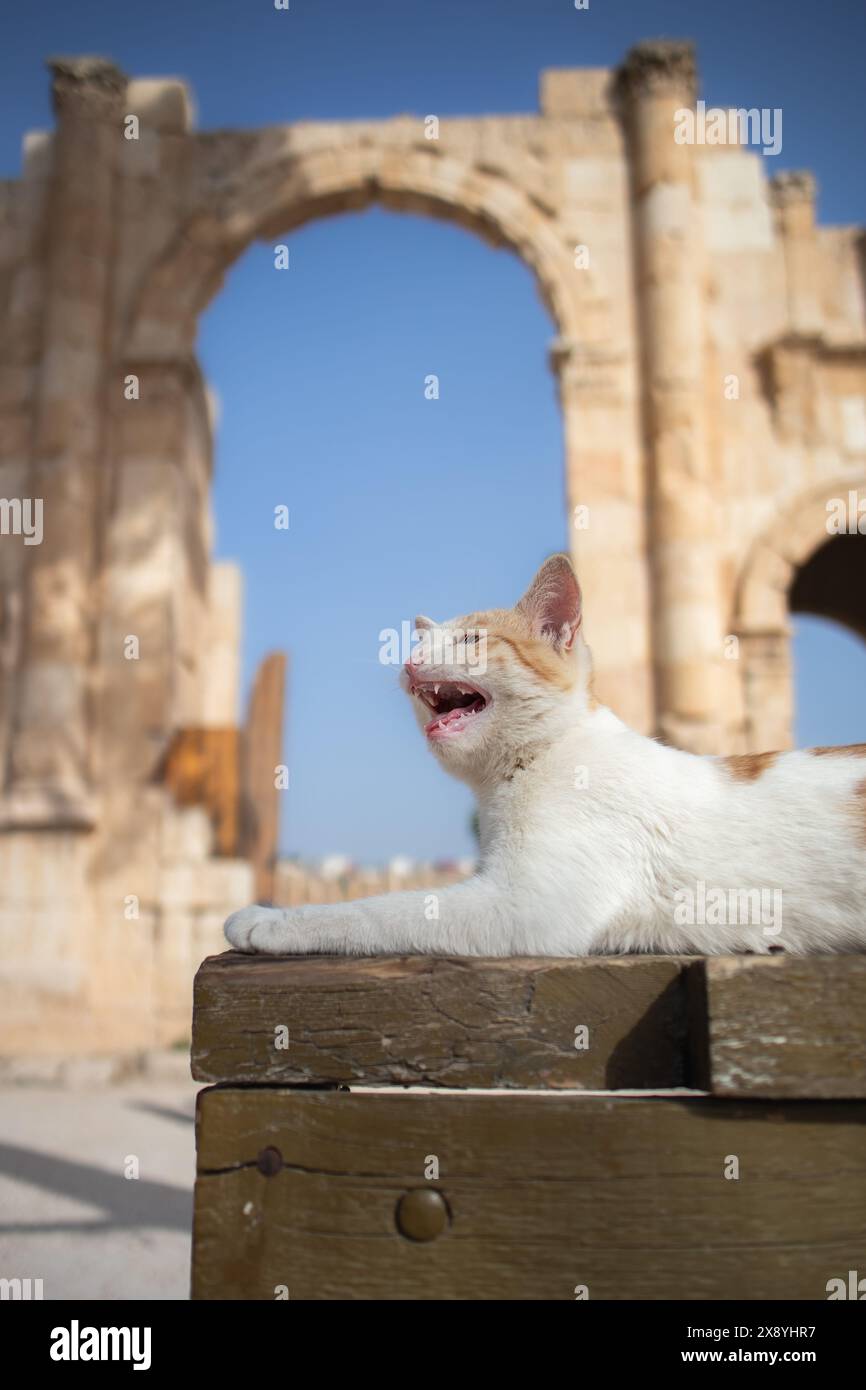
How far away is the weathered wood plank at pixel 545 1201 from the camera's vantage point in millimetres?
1238

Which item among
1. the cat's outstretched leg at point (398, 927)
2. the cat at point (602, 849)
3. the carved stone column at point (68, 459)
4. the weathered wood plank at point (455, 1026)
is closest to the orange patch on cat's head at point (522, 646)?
the cat at point (602, 849)

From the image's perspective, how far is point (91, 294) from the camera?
30.4ft

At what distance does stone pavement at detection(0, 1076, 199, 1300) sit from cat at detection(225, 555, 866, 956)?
8.88ft

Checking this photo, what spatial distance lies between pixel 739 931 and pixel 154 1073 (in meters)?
7.13

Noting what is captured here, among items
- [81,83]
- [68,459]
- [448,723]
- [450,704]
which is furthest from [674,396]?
[448,723]

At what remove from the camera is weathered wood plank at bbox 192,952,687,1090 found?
4.32 ft

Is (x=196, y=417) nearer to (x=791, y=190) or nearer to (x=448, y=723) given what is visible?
(x=791, y=190)

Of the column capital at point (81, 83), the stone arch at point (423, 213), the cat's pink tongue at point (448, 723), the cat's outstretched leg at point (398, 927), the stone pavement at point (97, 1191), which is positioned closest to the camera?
the cat's outstretched leg at point (398, 927)

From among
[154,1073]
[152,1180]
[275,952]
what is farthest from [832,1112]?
[154,1073]

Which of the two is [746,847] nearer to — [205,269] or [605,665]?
[605,665]

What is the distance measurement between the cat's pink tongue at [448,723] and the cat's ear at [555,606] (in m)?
0.23


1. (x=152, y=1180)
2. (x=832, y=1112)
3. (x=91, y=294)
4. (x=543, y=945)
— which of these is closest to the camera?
(x=832, y=1112)

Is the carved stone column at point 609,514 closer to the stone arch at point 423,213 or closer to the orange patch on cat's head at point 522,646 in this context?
the stone arch at point 423,213

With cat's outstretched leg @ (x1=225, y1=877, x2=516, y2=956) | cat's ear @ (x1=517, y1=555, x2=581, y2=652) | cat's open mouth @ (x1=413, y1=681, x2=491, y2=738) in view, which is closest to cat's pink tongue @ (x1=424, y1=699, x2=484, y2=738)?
cat's open mouth @ (x1=413, y1=681, x2=491, y2=738)
